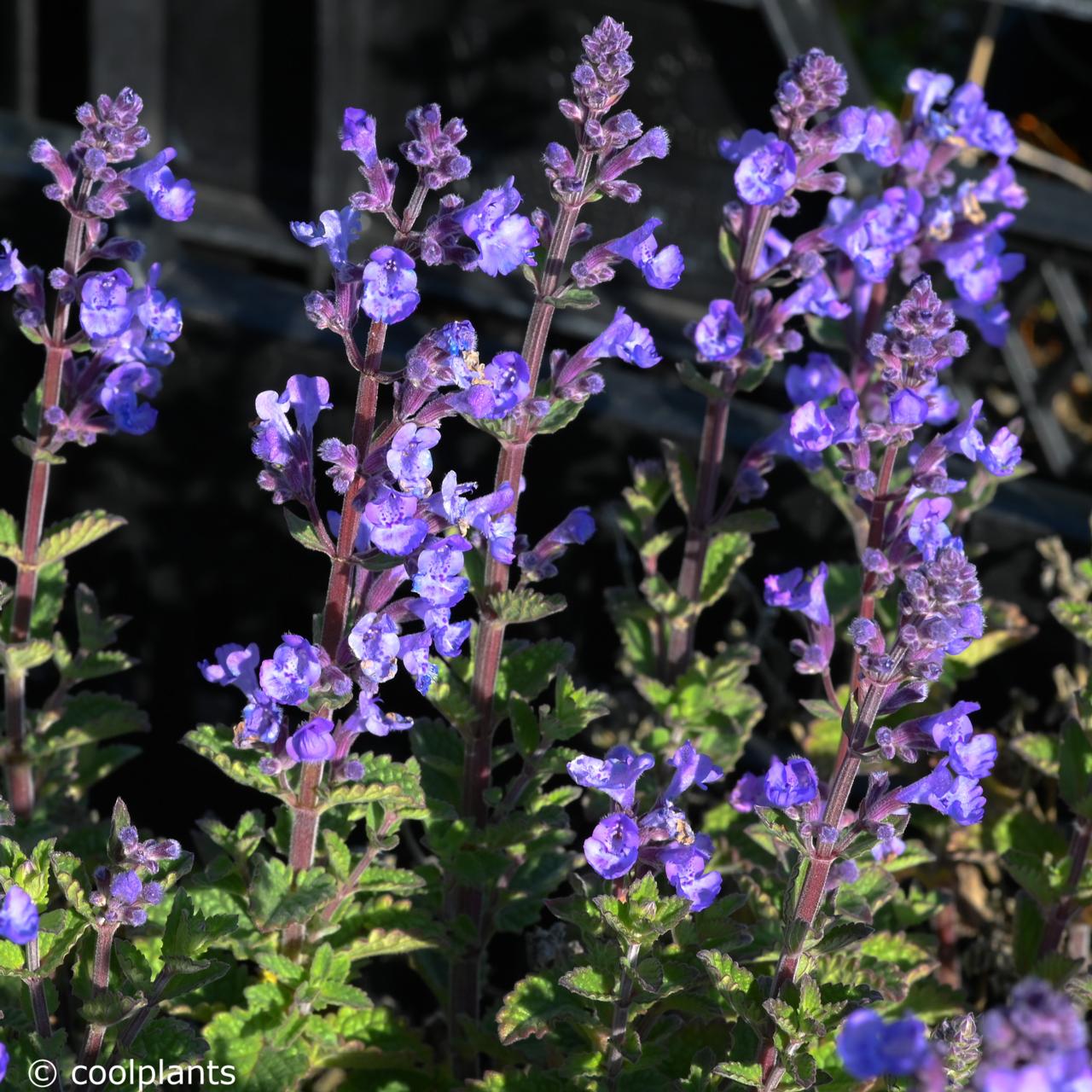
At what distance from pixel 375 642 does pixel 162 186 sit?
81 cm

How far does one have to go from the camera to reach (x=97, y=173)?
2.27 metres

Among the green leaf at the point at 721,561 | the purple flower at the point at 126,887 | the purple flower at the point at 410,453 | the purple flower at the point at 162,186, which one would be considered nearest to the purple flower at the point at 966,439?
the green leaf at the point at 721,561

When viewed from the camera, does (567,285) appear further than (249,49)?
No

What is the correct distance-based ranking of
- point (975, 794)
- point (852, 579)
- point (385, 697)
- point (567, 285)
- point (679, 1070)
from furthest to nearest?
1. point (385, 697)
2. point (852, 579)
3. point (679, 1070)
4. point (567, 285)
5. point (975, 794)

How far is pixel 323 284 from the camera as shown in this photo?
14.5ft

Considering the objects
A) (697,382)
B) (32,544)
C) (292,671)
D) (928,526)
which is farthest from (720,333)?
(32,544)

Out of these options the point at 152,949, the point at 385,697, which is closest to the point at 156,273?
the point at 152,949

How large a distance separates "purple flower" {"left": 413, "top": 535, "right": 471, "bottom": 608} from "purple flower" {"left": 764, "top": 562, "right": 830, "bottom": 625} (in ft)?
1.89

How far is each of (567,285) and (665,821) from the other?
773 millimetres

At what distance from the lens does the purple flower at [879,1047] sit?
1.31 meters

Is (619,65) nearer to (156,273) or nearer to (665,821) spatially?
(156,273)

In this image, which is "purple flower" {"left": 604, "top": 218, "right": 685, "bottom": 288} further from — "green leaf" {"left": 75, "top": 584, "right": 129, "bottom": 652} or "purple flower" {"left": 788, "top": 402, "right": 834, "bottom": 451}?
"green leaf" {"left": 75, "top": 584, "right": 129, "bottom": 652}

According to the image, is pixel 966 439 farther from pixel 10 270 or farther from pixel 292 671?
pixel 10 270

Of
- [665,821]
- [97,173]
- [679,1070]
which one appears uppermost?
[97,173]
